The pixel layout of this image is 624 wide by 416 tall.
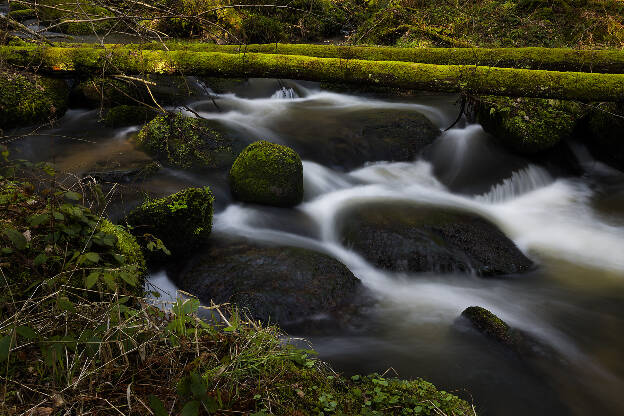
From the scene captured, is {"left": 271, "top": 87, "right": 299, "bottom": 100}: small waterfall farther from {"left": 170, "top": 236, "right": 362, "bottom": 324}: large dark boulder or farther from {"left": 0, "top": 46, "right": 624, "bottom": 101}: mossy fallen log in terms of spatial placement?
{"left": 170, "top": 236, "right": 362, "bottom": 324}: large dark boulder

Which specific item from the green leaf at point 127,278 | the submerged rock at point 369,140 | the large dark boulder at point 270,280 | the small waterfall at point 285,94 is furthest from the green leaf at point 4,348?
the small waterfall at point 285,94

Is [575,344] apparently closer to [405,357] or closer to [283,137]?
[405,357]

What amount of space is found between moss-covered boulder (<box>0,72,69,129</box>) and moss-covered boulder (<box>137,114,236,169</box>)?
1695 millimetres

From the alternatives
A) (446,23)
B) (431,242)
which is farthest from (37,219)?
(446,23)

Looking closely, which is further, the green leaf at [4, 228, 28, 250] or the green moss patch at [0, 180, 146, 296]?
the green moss patch at [0, 180, 146, 296]

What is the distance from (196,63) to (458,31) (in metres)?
9.68

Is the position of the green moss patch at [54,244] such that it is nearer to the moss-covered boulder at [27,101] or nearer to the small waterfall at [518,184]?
the moss-covered boulder at [27,101]

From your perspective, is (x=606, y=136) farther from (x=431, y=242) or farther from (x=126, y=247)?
(x=126, y=247)

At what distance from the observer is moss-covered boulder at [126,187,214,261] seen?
179 inches

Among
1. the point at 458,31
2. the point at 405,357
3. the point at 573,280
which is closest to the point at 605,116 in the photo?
the point at 573,280

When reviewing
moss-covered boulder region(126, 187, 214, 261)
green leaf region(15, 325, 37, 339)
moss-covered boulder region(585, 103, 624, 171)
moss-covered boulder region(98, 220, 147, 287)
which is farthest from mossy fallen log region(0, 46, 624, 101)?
moss-covered boulder region(585, 103, 624, 171)

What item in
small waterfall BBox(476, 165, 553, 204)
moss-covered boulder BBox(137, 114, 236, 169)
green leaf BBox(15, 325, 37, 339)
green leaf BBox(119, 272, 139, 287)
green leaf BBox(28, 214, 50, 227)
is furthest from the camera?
small waterfall BBox(476, 165, 553, 204)

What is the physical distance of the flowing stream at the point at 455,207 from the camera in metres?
3.88

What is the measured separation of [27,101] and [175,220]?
453 centimetres
